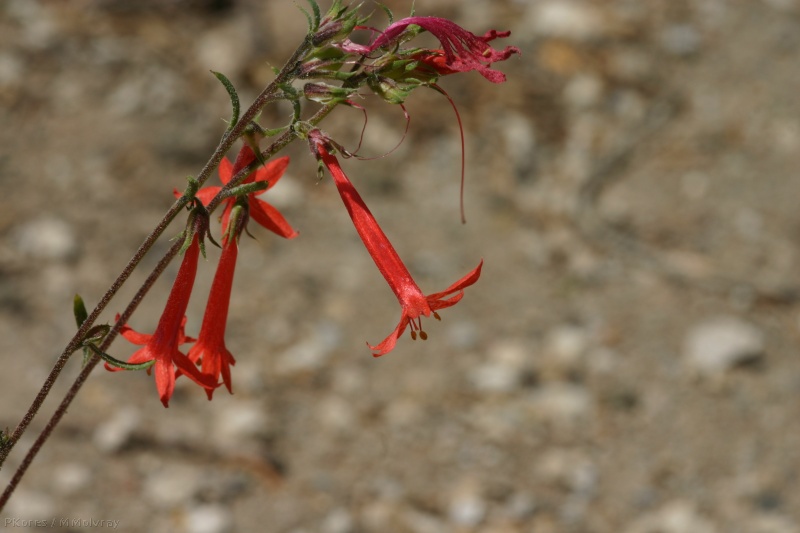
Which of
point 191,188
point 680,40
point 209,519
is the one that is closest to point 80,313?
point 191,188

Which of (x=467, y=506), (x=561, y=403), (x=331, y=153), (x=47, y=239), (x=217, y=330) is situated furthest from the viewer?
(x=47, y=239)

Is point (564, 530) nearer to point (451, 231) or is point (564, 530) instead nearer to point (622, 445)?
point (622, 445)

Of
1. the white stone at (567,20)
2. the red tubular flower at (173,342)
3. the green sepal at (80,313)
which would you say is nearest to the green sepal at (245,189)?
the red tubular flower at (173,342)

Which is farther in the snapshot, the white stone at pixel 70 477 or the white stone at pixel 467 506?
the white stone at pixel 467 506

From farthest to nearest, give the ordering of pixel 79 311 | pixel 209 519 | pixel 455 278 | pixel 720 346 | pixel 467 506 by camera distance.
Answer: pixel 455 278, pixel 720 346, pixel 467 506, pixel 209 519, pixel 79 311

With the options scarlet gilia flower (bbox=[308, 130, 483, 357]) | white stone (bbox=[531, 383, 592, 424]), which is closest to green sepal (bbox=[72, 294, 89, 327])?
scarlet gilia flower (bbox=[308, 130, 483, 357])

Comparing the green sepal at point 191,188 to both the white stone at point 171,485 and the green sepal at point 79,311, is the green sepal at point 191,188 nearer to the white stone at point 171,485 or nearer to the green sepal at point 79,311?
the green sepal at point 79,311

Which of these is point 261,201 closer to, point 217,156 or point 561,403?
point 217,156
